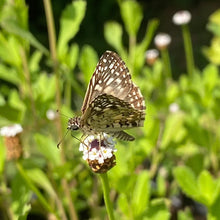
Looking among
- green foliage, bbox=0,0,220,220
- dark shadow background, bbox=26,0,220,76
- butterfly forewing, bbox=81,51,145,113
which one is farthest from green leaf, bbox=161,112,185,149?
dark shadow background, bbox=26,0,220,76

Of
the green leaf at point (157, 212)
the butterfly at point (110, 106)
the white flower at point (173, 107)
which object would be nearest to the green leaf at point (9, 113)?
the butterfly at point (110, 106)

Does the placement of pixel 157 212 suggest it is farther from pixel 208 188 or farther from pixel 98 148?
pixel 98 148

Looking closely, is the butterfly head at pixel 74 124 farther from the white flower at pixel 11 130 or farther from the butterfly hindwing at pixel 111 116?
the white flower at pixel 11 130

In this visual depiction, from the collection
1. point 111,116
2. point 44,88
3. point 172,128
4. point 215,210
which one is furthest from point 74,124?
point 44,88

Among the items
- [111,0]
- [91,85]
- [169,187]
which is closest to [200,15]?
[111,0]

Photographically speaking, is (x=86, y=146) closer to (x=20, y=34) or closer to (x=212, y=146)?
(x=20, y=34)

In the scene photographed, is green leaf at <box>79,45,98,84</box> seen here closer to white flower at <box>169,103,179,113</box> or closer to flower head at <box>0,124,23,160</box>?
flower head at <box>0,124,23,160</box>

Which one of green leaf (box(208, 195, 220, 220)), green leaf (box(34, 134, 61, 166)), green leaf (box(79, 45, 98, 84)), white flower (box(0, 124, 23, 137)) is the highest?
green leaf (box(79, 45, 98, 84))
